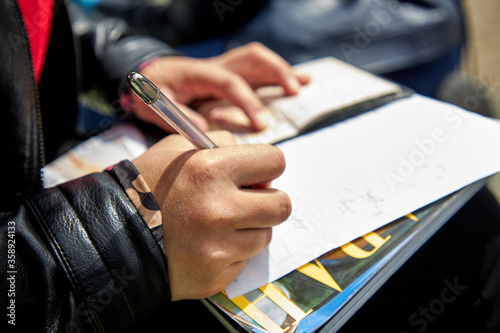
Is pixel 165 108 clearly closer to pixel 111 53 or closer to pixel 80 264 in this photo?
pixel 80 264

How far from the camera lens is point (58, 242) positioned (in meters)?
0.30

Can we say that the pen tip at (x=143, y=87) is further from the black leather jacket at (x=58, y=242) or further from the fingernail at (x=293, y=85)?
the fingernail at (x=293, y=85)

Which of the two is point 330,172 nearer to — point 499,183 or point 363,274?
point 363,274

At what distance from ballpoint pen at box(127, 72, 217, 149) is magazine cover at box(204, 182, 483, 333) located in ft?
0.50

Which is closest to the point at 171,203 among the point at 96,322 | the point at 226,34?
the point at 96,322

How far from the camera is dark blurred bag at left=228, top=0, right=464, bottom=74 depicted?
84 cm

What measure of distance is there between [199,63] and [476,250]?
484 mm

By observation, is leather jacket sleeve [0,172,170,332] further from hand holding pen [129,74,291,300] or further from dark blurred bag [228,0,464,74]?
dark blurred bag [228,0,464,74]

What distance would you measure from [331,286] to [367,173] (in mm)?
161

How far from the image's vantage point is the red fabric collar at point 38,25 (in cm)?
47

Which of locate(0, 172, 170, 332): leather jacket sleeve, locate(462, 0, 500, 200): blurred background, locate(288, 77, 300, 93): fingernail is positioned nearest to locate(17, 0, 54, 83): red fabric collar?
locate(0, 172, 170, 332): leather jacket sleeve

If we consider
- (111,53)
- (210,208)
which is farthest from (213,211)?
(111,53)

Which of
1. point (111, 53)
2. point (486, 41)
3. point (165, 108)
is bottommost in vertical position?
point (486, 41)

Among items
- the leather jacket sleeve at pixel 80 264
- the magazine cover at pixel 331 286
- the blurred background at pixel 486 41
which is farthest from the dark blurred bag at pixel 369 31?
the leather jacket sleeve at pixel 80 264
